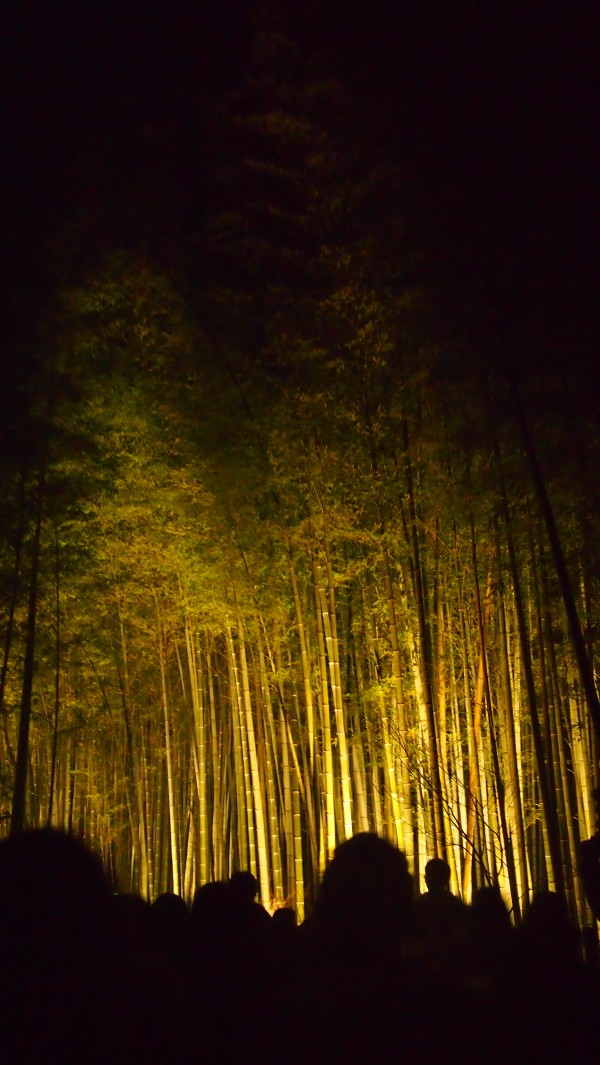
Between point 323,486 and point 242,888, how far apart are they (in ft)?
11.4

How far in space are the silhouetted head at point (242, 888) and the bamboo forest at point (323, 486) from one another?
190cm

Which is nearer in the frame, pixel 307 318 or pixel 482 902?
pixel 482 902

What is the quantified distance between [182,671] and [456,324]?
486 cm

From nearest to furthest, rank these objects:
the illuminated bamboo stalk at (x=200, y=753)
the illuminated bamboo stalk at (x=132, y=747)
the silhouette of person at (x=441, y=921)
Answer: the silhouette of person at (x=441, y=921), the illuminated bamboo stalk at (x=200, y=753), the illuminated bamboo stalk at (x=132, y=747)

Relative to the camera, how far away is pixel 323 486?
538 centimetres

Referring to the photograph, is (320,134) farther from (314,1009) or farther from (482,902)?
(314,1009)

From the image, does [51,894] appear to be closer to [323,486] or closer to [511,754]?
[511,754]

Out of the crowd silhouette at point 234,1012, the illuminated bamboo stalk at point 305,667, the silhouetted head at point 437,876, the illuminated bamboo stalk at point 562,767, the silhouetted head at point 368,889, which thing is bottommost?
the crowd silhouette at point 234,1012

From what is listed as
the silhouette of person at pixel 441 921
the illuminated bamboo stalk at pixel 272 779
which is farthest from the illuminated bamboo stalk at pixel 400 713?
the silhouette of person at pixel 441 921

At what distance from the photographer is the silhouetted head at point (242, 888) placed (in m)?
1.88

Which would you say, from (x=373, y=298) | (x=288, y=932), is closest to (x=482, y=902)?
(x=288, y=932)

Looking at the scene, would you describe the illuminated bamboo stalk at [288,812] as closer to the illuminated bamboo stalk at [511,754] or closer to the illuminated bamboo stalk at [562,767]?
the illuminated bamboo stalk at [511,754]

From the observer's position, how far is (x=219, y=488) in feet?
19.2

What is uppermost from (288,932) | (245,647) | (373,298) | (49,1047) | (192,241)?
(192,241)
